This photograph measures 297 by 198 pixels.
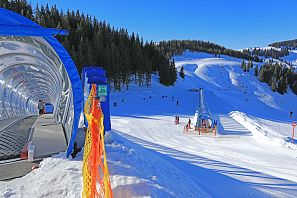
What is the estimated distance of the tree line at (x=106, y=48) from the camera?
169 feet

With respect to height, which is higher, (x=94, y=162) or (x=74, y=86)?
(x=74, y=86)

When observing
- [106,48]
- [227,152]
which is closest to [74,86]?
[227,152]

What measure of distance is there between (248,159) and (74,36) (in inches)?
2048

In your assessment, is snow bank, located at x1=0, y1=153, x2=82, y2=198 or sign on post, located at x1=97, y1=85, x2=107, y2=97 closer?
snow bank, located at x1=0, y1=153, x2=82, y2=198

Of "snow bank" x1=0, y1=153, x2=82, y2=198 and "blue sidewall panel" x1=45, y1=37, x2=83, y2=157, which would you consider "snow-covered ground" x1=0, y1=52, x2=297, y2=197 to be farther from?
"blue sidewall panel" x1=45, y1=37, x2=83, y2=157

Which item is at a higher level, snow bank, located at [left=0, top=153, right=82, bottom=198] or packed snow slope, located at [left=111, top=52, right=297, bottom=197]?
snow bank, located at [left=0, top=153, right=82, bottom=198]

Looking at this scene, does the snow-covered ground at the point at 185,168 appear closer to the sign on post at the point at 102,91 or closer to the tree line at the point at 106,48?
the sign on post at the point at 102,91

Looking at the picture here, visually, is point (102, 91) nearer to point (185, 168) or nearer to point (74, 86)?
point (74, 86)

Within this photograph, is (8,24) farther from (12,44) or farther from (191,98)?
(191,98)

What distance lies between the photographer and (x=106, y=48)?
53344 mm

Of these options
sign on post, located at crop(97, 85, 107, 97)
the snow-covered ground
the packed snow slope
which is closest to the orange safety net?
the snow-covered ground

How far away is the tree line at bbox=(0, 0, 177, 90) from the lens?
51656 mm

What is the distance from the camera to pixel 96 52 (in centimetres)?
5325

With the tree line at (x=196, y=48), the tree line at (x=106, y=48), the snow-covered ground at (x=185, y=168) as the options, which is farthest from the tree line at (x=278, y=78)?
the snow-covered ground at (x=185, y=168)
